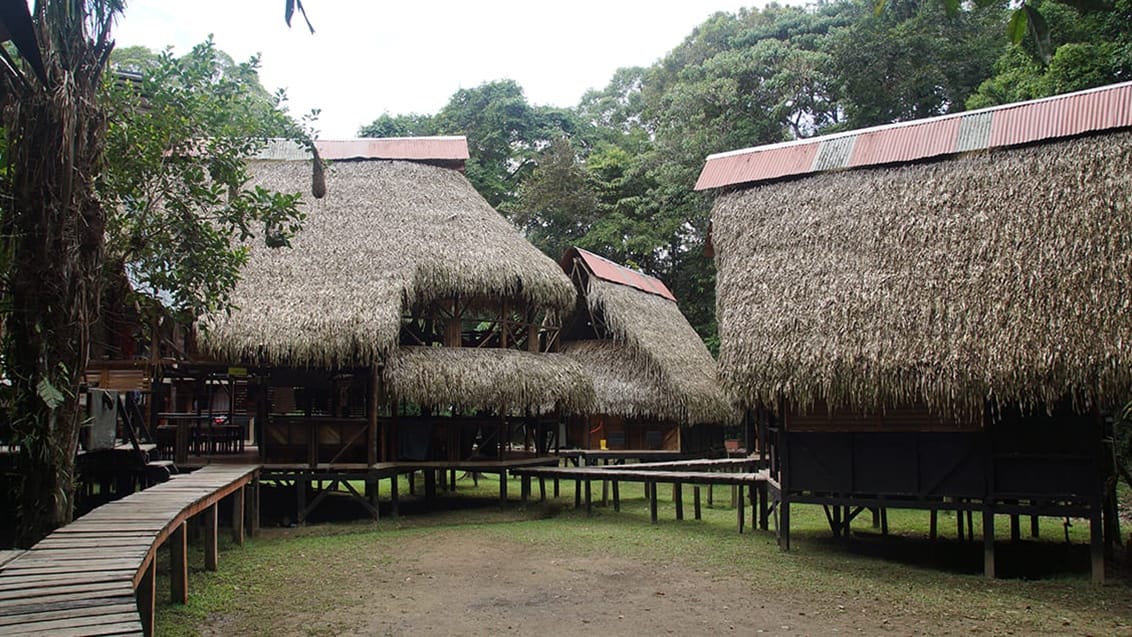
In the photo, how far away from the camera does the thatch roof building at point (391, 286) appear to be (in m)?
13.5

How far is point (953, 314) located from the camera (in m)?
10.1

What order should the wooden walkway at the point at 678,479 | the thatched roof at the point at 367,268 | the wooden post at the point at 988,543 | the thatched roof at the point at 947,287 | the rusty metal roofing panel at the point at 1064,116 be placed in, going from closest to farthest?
the thatched roof at the point at 947,287 → the wooden post at the point at 988,543 → the rusty metal roofing panel at the point at 1064,116 → the wooden walkway at the point at 678,479 → the thatched roof at the point at 367,268

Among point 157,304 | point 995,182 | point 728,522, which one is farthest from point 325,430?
point 995,182

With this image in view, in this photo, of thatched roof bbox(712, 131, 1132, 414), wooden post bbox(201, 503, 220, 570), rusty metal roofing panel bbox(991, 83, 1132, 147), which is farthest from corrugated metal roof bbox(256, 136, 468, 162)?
rusty metal roofing panel bbox(991, 83, 1132, 147)

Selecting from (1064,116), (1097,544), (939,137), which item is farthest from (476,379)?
(1064,116)

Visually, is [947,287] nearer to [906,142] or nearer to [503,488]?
[906,142]

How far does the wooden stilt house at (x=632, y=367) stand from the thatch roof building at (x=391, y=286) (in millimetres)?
4968

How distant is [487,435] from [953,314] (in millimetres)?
9156

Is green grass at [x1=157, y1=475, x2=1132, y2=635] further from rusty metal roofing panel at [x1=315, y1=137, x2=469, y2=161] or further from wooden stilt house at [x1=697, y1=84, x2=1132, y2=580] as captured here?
rusty metal roofing panel at [x1=315, y1=137, x2=469, y2=161]

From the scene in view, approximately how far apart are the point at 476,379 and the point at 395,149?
6.57 m

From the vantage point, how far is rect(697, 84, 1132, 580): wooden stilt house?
9.50m

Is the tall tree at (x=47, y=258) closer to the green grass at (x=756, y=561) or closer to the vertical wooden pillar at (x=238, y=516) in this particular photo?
the green grass at (x=756, y=561)

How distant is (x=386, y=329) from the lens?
13516 mm

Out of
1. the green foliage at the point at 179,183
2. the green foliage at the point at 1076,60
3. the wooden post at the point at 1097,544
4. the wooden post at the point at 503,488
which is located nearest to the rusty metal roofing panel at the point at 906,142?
the green foliage at the point at 1076,60
